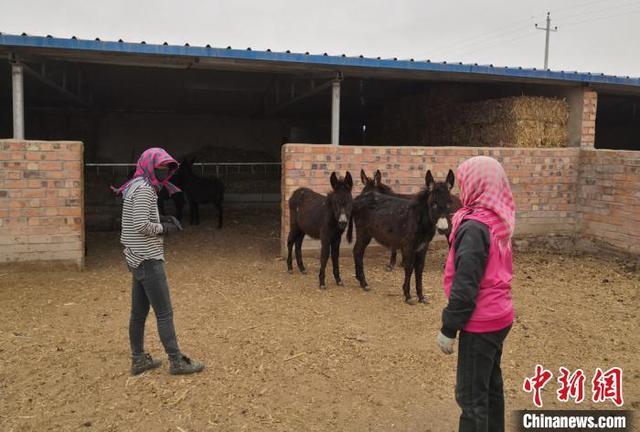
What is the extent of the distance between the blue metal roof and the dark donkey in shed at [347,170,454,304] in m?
2.82

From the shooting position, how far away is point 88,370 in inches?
179

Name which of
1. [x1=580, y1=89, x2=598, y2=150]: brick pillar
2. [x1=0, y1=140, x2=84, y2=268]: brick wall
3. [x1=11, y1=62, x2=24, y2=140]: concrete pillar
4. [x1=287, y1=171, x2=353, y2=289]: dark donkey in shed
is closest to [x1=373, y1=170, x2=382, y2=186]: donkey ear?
[x1=287, y1=171, x2=353, y2=289]: dark donkey in shed

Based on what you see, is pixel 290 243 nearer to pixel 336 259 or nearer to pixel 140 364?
pixel 336 259

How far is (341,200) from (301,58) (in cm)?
312

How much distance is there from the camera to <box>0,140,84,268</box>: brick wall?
24.6 feet

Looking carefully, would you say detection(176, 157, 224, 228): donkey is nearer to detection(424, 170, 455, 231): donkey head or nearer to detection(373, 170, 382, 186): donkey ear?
detection(373, 170, 382, 186): donkey ear

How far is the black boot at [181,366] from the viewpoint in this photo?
439 cm

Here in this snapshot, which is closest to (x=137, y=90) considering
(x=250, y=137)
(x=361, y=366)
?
(x=250, y=137)

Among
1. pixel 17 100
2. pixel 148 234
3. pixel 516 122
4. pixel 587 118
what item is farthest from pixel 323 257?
pixel 587 118

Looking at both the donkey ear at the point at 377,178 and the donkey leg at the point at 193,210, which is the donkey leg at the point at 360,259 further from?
the donkey leg at the point at 193,210

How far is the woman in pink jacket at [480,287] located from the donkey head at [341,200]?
155 inches

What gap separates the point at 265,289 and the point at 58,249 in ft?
10.6

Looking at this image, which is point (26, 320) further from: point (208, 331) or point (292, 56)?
point (292, 56)

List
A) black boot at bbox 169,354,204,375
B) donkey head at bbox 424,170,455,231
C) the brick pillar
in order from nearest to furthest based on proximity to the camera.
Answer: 1. black boot at bbox 169,354,204,375
2. donkey head at bbox 424,170,455,231
3. the brick pillar
